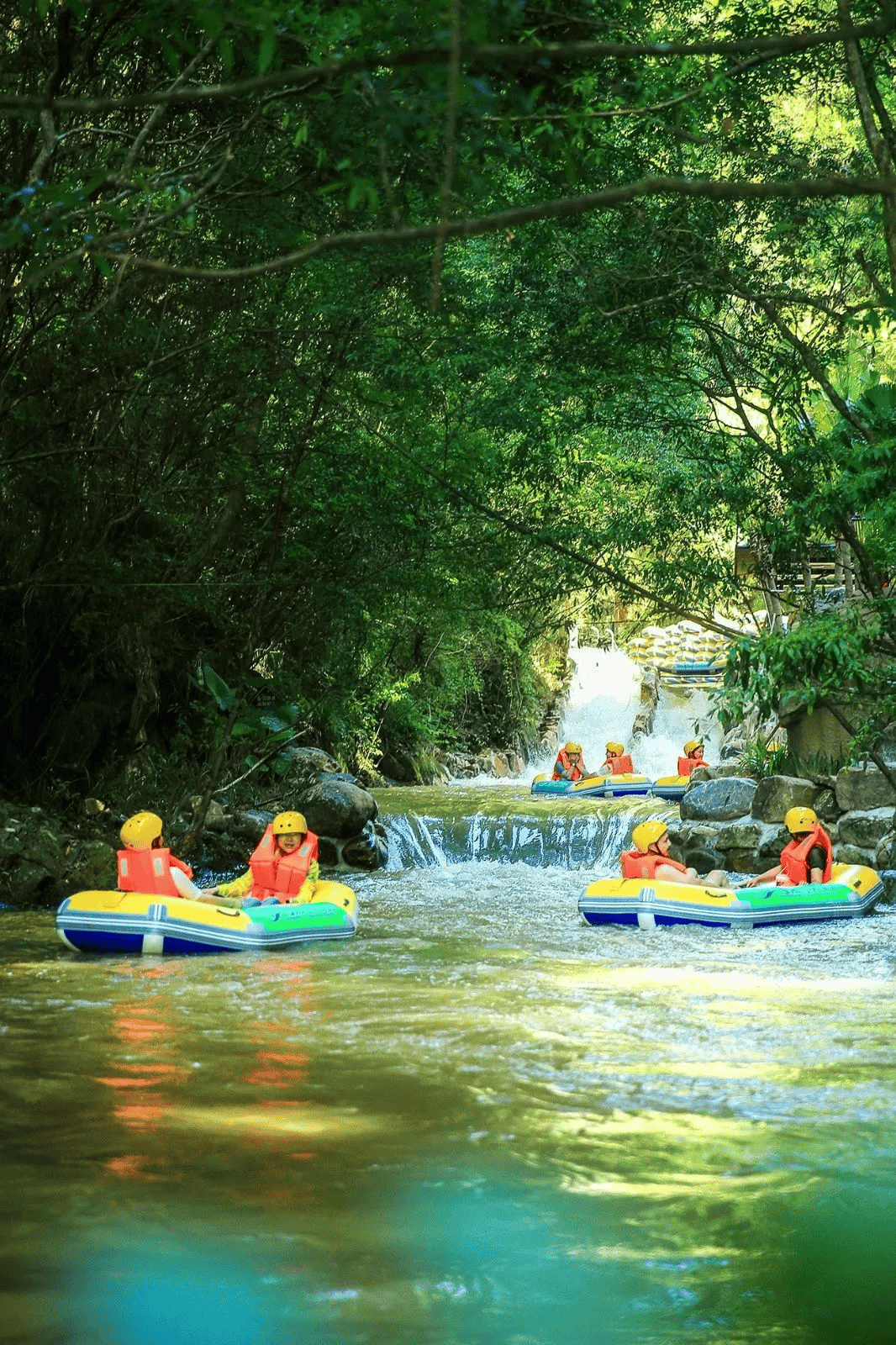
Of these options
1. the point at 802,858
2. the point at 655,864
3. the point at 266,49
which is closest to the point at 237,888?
the point at 655,864

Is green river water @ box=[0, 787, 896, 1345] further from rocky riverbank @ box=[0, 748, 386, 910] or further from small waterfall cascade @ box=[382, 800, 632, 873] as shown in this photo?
small waterfall cascade @ box=[382, 800, 632, 873]

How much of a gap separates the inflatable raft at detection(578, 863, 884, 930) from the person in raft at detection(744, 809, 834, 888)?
0.85 feet

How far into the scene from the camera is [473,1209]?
4.23m

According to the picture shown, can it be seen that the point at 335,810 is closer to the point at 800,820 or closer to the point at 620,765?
the point at 800,820

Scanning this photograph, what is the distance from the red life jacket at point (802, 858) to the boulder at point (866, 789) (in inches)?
74.0

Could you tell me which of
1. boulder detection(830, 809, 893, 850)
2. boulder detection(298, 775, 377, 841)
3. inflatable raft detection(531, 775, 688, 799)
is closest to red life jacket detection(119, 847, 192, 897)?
boulder detection(298, 775, 377, 841)

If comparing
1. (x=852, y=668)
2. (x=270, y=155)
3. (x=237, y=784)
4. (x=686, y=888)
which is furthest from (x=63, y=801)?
(x=852, y=668)

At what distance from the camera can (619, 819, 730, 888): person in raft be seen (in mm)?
11461

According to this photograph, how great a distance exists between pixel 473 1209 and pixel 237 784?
35.0 feet

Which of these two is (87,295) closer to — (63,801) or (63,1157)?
(63,801)

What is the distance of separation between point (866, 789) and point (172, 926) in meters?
7.43

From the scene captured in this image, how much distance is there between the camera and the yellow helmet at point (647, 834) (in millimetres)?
11672

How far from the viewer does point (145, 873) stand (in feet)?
31.7

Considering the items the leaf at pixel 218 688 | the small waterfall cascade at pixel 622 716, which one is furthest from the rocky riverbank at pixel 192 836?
the small waterfall cascade at pixel 622 716
